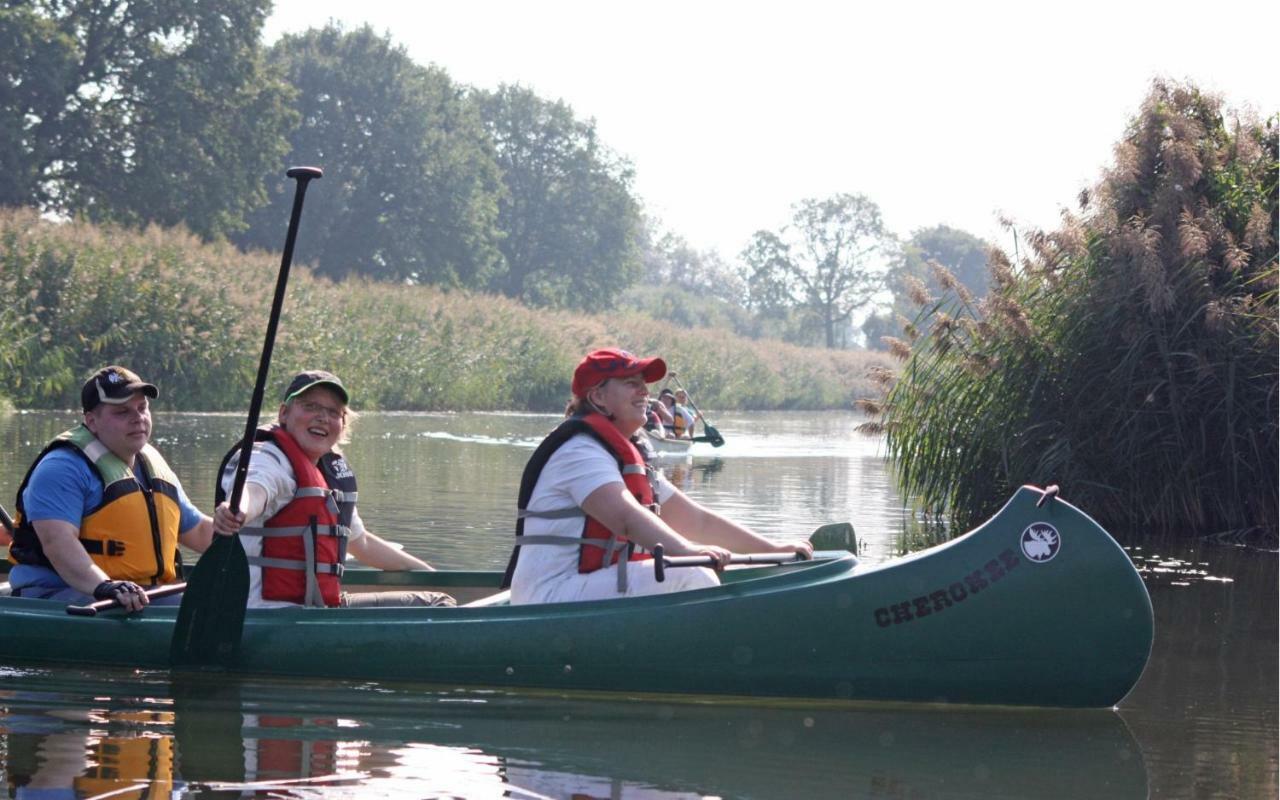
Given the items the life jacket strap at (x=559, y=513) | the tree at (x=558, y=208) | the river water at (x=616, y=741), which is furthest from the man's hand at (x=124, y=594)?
the tree at (x=558, y=208)

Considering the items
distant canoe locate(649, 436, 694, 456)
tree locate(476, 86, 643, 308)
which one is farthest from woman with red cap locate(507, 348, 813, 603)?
tree locate(476, 86, 643, 308)

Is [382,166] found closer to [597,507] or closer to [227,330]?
[227,330]

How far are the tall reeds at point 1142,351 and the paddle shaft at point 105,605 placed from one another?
5821mm

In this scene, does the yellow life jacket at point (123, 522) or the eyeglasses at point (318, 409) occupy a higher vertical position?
the eyeglasses at point (318, 409)

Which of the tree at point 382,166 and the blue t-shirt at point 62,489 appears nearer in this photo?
the blue t-shirt at point 62,489

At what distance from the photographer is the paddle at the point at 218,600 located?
5320 mm

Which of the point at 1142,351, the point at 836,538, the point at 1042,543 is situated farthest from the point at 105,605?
the point at 1142,351

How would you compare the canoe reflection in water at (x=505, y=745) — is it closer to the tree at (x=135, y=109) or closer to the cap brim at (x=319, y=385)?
the cap brim at (x=319, y=385)

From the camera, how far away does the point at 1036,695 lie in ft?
17.6

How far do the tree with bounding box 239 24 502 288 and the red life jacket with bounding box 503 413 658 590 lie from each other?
145 feet

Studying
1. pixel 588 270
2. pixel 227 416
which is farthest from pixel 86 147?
pixel 588 270

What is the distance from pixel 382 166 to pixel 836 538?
46563 mm

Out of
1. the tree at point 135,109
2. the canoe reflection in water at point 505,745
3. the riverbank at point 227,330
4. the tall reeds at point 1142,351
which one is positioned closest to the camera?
the canoe reflection in water at point 505,745

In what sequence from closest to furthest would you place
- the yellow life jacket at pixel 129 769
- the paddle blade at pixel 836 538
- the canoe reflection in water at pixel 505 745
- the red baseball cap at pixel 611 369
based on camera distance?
the yellow life jacket at pixel 129 769 → the canoe reflection in water at pixel 505 745 → the red baseball cap at pixel 611 369 → the paddle blade at pixel 836 538
